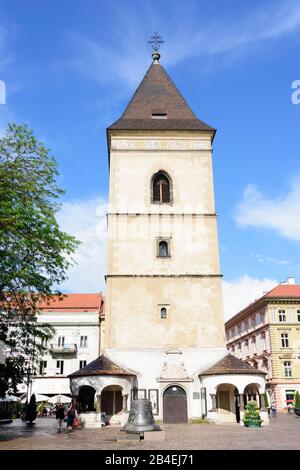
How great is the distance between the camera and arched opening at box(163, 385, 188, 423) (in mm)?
24266

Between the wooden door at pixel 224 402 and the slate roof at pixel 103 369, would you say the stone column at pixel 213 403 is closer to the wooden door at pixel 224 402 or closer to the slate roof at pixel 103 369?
the wooden door at pixel 224 402

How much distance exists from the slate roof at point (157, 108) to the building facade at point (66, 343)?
23.3 metres

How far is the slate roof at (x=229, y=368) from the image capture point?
23.7 meters

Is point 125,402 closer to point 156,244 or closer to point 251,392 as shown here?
point 251,392

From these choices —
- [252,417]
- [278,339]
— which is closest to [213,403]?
[252,417]

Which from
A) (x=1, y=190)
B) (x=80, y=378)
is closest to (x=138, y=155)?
(x=80, y=378)

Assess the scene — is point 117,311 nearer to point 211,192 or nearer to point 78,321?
point 211,192

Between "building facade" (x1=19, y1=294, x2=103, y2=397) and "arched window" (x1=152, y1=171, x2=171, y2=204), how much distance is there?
2237 cm

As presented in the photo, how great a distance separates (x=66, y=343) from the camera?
4766cm

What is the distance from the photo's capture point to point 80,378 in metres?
23.9

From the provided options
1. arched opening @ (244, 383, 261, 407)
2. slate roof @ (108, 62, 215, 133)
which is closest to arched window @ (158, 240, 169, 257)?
slate roof @ (108, 62, 215, 133)

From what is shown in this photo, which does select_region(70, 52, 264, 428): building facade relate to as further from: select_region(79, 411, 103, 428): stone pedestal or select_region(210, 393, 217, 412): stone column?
select_region(79, 411, 103, 428): stone pedestal

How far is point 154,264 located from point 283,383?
86.7 ft
